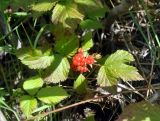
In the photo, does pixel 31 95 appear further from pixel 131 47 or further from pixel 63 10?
pixel 131 47

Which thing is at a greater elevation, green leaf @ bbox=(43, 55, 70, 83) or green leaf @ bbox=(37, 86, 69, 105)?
green leaf @ bbox=(43, 55, 70, 83)

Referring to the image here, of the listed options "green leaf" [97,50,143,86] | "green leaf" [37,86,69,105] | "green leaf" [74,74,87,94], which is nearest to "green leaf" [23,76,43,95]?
"green leaf" [37,86,69,105]

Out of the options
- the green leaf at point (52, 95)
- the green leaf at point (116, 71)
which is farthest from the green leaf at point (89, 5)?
the green leaf at point (52, 95)

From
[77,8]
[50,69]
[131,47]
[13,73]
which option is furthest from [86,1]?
[13,73]

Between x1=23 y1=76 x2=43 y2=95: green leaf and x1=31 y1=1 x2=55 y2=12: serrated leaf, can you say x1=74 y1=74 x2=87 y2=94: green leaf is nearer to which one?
x1=23 y1=76 x2=43 y2=95: green leaf

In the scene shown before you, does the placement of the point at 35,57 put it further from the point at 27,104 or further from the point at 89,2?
the point at 89,2

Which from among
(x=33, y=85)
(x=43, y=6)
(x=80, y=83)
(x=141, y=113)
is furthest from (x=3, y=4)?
(x=141, y=113)
